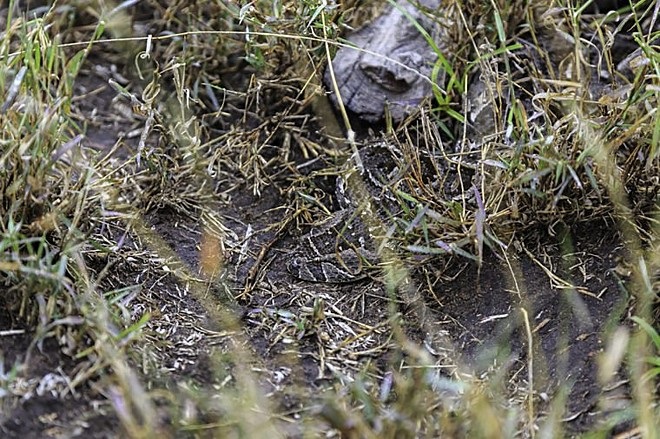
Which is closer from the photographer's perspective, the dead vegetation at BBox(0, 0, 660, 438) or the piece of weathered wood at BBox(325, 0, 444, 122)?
the dead vegetation at BBox(0, 0, 660, 438)

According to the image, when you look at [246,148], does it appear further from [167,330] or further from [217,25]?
[167,330]

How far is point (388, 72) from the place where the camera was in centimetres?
314

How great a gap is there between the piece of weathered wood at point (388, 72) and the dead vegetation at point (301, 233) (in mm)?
91

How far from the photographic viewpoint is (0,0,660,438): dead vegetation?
212cm

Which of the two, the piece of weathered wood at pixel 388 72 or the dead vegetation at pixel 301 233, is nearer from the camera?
the dead vegetation at pixel 301 233

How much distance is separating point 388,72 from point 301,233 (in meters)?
0.69

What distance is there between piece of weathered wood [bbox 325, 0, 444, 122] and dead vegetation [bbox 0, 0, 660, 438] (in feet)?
0.30

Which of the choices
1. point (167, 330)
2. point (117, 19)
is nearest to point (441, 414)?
point (167, 330)

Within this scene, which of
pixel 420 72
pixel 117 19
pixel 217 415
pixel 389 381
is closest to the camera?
pixel 217 415

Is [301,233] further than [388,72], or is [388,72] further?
[388,72]

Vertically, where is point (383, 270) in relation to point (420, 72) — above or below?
below

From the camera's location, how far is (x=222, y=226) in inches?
117

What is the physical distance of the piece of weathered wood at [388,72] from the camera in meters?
3.14

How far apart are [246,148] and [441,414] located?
55.3 inches
